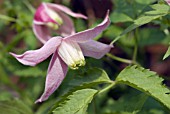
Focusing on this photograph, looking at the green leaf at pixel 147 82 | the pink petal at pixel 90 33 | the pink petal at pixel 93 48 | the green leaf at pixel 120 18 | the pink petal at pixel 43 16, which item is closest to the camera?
the green leaf at pixel 147 82

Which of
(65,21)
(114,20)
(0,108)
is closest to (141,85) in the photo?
(114,20)

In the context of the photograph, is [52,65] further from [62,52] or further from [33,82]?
[33,82]

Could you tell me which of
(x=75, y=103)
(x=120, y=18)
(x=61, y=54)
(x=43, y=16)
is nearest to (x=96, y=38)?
(x=120, y=18)

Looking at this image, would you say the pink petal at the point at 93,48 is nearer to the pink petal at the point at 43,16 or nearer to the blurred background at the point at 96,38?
the blurred background at the point at 96,38

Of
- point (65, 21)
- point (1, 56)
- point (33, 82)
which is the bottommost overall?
point (33, 82)

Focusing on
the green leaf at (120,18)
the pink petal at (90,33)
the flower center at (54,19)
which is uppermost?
the pink petal at (90,33)

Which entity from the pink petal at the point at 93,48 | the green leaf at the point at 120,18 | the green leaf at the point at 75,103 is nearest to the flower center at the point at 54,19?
the green leaf at the point at 120,18

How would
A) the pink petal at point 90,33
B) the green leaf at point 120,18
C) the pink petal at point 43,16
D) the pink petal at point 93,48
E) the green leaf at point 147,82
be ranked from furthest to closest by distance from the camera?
the pink petal at point 43,16 < the green leaf at point 120,18 < the pink petal at point 93,48 < the pink petal at point 90,33 < the green leaf at point 147,82
